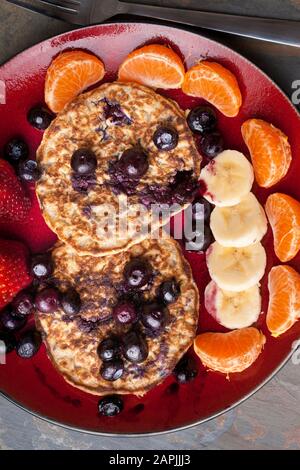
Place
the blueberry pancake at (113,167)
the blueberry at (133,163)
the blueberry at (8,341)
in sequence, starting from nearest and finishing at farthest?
the blueberry at (133,163)
the blueberry pancake at (113,167)
the blueberry at (8,341)

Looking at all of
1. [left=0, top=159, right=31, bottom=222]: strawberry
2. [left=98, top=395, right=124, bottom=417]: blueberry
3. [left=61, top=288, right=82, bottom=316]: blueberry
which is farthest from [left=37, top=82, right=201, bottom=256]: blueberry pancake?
[left=98, top=395, right=124, bottom=417]: blueberry

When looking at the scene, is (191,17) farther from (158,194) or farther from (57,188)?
(57,188)

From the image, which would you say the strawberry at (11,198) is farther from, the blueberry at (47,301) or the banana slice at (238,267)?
the banana slice at (238,267)

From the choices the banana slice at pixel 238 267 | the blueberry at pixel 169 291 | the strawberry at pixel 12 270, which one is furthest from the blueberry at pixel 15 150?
the banana slice at pixel 238 267

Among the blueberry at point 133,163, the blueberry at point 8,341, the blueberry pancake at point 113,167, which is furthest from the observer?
the blueberry at point 8,341

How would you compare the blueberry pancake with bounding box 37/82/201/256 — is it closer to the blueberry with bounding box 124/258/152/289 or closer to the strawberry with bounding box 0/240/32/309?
the blueberry with bounding box 124/258/152/289

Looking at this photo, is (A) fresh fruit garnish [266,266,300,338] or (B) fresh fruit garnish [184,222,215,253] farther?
(B) fresh fruit garnish [184,222,215,253]

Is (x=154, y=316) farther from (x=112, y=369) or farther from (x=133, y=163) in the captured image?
(x=133, y=163)
